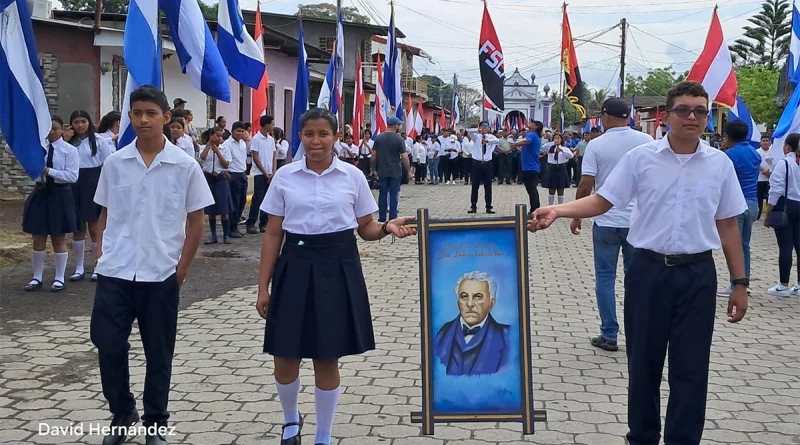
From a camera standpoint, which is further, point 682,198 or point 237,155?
point 237,155

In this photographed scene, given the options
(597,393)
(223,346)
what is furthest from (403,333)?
(597,393)

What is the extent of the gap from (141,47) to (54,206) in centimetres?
259

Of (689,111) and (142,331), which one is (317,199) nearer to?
(142,331)

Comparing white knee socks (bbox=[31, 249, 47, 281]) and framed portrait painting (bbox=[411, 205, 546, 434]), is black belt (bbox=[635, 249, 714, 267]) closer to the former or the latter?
framed portrait painting (bbox=[411, 205, 546, 434])

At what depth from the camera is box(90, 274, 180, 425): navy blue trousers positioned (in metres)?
4.37

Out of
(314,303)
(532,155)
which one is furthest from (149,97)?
(532,155)

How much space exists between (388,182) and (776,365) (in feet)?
30.9

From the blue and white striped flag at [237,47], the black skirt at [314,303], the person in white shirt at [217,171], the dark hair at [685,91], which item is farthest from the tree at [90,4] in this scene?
the dark hair at [685,91]

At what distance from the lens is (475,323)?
4281mm

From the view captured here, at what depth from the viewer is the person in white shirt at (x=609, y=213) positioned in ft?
21.6

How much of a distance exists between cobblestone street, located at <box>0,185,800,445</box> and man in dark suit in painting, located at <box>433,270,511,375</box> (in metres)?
0.67

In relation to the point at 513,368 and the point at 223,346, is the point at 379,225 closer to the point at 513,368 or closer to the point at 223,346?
the point at 513,368

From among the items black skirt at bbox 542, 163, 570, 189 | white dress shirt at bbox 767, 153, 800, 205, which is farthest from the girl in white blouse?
white dress shirt at bbox 767, 153, 800, 205

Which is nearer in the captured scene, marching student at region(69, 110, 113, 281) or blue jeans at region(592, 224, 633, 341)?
blue jeans at region(592, 224, 633, 341)
